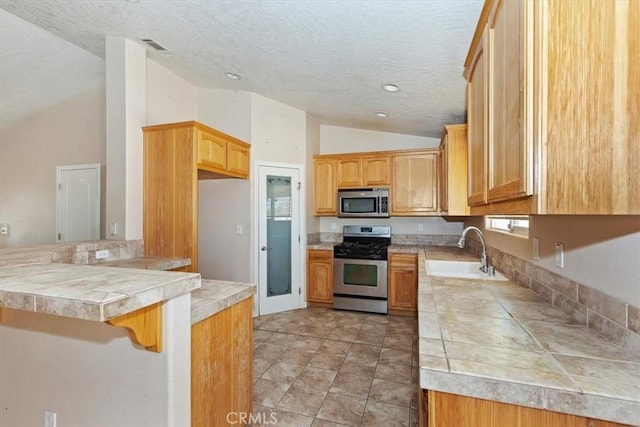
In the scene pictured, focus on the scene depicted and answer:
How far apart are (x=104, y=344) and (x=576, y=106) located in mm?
A: 1768

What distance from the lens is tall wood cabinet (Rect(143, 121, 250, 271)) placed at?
288cm

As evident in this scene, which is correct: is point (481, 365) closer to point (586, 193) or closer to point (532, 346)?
point (532, 346)

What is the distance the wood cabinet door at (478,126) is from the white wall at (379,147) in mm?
2905

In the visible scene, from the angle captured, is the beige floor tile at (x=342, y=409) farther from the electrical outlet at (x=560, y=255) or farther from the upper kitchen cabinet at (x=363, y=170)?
the upper kitchen cabinet at (x=363, y=170)

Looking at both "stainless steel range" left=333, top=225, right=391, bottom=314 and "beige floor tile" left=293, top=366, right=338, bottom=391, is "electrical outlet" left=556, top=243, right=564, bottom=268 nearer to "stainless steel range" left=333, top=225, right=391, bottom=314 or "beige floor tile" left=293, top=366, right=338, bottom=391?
"beige floor tile" left=293, top=366, right=338, bottom=391

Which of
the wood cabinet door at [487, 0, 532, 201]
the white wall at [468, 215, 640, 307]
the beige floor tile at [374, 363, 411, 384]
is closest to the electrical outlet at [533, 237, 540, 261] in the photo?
the white wall at [468, 215, 640, 307]

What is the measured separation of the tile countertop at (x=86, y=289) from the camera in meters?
0.77

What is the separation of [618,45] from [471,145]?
3.04ft

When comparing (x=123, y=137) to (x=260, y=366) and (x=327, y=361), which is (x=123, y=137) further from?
(x=327, y=361)

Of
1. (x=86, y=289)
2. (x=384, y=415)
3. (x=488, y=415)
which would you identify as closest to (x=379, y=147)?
(x=384, y=415)

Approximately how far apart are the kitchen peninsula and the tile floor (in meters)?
→ 0.75

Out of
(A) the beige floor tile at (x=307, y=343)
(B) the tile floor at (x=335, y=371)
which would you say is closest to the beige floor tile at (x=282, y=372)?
(B) the tile floor at (x=335, y=371)

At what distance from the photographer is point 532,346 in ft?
3.17

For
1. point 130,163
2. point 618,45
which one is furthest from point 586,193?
point 130,163
